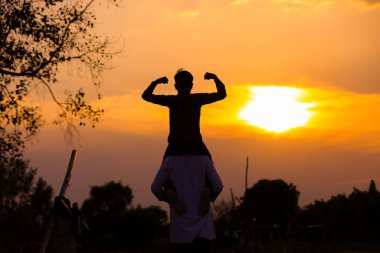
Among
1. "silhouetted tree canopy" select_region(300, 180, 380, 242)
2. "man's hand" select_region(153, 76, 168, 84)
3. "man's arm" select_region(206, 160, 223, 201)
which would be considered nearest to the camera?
"man's arm" select_region(206, 160, 223, 201)

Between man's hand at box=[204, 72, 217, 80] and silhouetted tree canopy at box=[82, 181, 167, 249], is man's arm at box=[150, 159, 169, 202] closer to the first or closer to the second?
man's hand at box=[204, 72, 217, 80]

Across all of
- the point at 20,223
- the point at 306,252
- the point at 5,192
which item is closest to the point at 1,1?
the point at 306,252

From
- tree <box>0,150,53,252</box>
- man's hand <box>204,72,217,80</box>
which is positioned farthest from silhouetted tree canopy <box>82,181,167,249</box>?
man's hand <box>204,72,217,80</box>

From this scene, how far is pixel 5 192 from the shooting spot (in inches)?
3415

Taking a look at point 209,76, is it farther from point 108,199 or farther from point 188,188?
point 108,199

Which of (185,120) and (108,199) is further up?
(108,199)

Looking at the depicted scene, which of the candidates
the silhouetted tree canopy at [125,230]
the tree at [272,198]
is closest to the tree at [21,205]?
the silhouetted tree canopy at [125,230]

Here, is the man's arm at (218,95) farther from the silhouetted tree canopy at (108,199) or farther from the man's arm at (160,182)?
the silhouetted tree canopy at (108,199)

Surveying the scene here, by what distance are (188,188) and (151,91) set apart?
1183 millimetres

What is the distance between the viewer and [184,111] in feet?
26.1

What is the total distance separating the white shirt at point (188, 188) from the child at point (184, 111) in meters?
0.08

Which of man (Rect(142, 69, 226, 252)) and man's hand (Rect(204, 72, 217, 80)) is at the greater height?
man's hand (Rect(204, 72, 217, 80))

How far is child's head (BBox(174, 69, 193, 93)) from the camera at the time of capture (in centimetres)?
799

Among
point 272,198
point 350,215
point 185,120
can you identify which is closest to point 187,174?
point 185,120
